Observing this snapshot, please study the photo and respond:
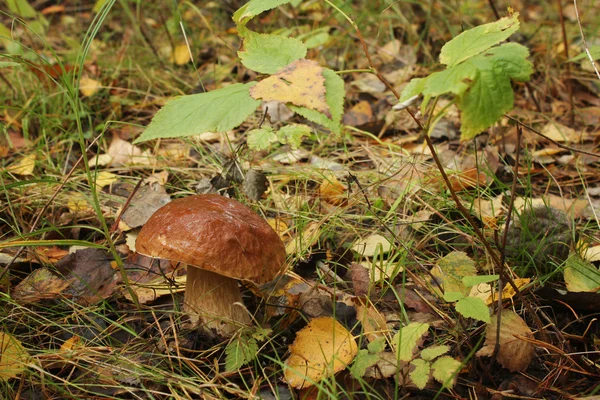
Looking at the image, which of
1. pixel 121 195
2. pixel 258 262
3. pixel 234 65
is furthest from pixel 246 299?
pixel 234 65

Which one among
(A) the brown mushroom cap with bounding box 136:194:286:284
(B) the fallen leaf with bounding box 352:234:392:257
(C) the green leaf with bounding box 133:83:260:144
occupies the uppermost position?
(C) the green leaf with bounding box 133:83:260:144

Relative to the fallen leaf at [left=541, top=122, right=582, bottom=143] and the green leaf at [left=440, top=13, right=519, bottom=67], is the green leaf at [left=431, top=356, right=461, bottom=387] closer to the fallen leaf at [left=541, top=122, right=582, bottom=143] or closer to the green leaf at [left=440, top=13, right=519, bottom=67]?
the green leaf at [left=440, top=13, right=519, bottom=67]

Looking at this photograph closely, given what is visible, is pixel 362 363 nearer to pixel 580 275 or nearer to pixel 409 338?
pixel 409 338

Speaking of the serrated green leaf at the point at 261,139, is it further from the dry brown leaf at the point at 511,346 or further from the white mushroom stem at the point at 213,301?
the dry brown leaf at the point at 511,346

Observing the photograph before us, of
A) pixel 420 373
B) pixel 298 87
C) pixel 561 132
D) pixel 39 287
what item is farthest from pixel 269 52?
pixel 561 132

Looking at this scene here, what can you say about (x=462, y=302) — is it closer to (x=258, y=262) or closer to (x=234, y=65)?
(x=258, y=262)

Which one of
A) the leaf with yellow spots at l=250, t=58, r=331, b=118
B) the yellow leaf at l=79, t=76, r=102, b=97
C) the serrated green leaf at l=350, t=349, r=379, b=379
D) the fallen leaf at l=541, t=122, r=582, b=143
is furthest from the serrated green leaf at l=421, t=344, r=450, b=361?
the yellow leaf at l=79, t=76, r=102, b=97
